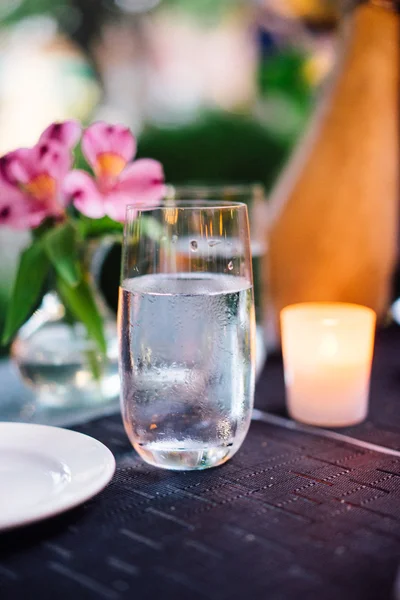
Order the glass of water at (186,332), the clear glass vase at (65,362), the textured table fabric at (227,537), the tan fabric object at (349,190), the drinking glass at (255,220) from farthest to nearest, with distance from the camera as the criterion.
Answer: the tan fabric object at (349,190)
the drinking glass at (255,220)
the clear glass vase at (65,362)
the glass of water at (186,332)
the textured table fabric at (227,537)

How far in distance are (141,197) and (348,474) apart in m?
0.41

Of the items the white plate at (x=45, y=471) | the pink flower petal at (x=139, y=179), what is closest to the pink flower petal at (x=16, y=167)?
the pink flower petal at (x=139, y=179)

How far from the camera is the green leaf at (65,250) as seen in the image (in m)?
0.84

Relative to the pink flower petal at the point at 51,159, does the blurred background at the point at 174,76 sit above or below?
above

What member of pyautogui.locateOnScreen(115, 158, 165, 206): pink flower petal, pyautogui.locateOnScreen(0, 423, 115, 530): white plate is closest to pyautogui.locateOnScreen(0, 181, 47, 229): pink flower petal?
pyautogui.locateOnScreen(115, 158, 165, 206): pink flower petal

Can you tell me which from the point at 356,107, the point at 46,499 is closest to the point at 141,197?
the point at 46,499

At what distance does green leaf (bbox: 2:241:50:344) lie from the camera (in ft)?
2.91

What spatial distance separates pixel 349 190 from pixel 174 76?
2.45 meters

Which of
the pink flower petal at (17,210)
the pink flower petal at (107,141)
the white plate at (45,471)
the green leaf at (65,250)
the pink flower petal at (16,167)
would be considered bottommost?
the white plate at (45,471)

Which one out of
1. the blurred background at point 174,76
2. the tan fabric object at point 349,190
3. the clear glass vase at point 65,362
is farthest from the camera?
the blurred background at point 174,76

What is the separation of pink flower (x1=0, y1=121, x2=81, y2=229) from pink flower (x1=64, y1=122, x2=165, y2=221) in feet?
0.07

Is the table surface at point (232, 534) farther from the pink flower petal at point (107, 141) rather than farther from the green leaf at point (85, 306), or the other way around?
the pink flower petal at point (107, 141)

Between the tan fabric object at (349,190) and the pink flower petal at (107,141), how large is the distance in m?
0.60

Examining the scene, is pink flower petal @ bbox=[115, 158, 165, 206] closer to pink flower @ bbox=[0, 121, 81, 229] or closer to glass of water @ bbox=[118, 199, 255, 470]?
pink flower @ bbox=[0, 121, 81, 229]
